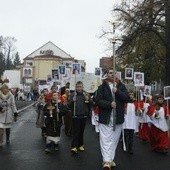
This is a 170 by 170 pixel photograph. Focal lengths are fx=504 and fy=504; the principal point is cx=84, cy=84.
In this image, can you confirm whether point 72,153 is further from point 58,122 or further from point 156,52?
point 156,52

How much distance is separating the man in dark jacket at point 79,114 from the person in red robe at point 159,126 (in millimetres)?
1758

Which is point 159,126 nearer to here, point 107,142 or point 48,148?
point 48,148

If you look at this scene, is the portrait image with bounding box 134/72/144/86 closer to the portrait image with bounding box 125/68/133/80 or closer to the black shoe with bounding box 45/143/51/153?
the portrait image with bounding box 125/68/133/80

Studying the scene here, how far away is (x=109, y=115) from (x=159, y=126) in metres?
3.73

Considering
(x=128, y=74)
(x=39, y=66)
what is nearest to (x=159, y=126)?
(x=128, y=74)

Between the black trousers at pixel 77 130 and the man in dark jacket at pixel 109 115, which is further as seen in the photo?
the black trousers at pixel 77 130

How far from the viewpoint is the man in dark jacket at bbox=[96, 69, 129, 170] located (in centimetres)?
926

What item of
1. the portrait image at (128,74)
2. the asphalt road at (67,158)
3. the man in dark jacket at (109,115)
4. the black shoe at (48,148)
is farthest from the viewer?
the portrait image at (128,74)

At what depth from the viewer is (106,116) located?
9.30 m

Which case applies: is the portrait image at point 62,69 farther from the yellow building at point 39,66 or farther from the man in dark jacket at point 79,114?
the yellow building at point 39,66

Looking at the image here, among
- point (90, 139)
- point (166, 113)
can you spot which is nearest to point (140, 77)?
point (90, 139)

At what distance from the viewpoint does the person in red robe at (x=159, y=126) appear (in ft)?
41.2

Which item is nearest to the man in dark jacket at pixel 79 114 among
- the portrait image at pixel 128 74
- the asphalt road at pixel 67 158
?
the asphalt road at pixel 67 158

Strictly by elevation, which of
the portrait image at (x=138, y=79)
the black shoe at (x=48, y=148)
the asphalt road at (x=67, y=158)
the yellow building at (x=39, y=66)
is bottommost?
the asphalt road at (x=67, y=158)
